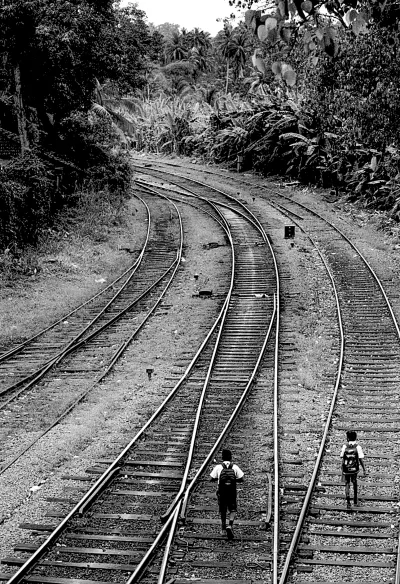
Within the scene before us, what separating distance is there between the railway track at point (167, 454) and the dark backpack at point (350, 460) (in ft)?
8.31

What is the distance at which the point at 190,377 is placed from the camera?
17562 millimetres

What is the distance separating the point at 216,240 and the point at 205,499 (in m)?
21.6

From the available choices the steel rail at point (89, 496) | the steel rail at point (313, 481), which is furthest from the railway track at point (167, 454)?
the steel rail at point (313, 481)

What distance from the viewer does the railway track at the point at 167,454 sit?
391 inches

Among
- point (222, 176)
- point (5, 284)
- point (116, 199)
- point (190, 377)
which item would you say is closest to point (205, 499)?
point (190, 377)

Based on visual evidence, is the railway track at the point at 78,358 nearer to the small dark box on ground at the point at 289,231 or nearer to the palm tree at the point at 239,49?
the small dark box on ground at the point at 289,231

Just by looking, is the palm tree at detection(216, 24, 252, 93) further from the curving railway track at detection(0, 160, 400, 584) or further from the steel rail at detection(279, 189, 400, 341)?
the curving railway track at detection(0, 160, 400, 584)

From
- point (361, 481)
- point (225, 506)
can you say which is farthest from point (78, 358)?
point (225, 506)

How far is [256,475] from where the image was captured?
1226 centimetres

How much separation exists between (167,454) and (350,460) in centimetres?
362

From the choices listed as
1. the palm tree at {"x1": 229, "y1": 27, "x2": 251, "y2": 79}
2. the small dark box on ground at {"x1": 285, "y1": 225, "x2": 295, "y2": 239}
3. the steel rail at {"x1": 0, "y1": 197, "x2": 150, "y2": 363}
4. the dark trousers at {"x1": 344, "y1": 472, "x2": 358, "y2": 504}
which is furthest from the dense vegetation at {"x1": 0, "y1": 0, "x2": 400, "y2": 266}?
the palm tree at {"x1": 229, "y1": 27, "x2": 251, "y2": 79}

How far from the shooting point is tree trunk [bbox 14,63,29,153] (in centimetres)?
3111

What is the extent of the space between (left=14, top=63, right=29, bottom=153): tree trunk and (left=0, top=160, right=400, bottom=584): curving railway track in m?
14.3

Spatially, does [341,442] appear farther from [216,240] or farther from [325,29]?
[216,240]
